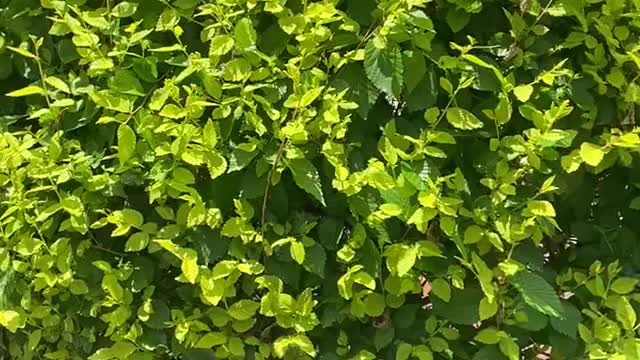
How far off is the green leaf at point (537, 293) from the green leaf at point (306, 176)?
50cm

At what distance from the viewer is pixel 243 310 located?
2070 millimetres

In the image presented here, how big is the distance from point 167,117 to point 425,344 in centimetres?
81

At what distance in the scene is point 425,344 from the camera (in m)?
2.11

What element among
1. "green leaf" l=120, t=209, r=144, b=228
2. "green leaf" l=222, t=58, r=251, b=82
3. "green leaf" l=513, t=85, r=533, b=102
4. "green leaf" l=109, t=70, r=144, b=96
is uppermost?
"green leaf" l=513, t=85, r=533, b=102

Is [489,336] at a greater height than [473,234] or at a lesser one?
lesser

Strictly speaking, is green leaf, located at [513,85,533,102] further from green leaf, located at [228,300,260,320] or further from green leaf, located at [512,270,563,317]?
green leaf, located at [228,300,260,320]

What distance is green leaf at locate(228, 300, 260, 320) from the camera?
6.79ft

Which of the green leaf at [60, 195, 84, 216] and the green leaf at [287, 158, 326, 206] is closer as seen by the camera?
the green leaf at [287, 158, 326, 206]

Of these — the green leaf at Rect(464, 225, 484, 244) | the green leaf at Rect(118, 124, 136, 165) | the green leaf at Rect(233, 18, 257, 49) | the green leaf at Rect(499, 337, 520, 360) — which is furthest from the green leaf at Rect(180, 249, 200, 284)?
the green leaf at Rect(499, 337, 520, 360)

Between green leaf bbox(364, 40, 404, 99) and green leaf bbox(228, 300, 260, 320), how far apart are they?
59cm

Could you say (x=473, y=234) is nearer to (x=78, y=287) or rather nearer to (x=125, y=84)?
(x=125, y=84)

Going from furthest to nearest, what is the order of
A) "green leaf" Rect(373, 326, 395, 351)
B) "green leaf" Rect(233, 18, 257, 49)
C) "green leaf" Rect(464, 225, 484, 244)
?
"green leaf" Rect(373, 326, 395, 351) < "green leaf" Rect(464, 225, 484, 244) < "green leaf" Rect(233, 18, 257, 49)

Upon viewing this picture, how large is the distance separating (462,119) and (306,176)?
1.24ft

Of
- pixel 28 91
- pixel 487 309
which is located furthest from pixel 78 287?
pixel 487 309
